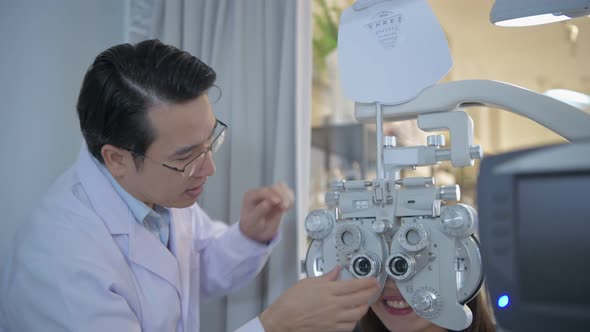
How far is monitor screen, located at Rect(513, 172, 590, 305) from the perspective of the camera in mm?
506

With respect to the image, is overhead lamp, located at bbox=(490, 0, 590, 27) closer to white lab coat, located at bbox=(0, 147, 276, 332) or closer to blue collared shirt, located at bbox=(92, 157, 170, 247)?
white lab coat, located at bbox=(0, 147, 276, 332)

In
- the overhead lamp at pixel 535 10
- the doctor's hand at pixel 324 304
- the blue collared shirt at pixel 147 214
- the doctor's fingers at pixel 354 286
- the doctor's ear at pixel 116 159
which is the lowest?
the doctor's hand at pixel 324 304

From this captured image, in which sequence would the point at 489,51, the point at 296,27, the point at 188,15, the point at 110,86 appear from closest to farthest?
1. the point at 110,86
2. the point at 296,27
3. the point at 188,15
4. the point at 489,51

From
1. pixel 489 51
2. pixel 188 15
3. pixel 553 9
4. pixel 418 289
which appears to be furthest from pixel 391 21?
pixel 489 51

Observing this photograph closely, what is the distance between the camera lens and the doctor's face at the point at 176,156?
103 centimetres

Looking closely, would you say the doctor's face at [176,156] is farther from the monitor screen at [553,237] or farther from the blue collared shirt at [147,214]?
the monitor screen at [553,237]

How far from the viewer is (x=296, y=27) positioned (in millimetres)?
1353

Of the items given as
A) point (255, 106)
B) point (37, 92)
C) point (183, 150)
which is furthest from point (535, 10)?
point (37, 92)

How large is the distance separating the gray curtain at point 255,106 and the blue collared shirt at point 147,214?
27 centimetres

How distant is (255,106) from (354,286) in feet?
2.44

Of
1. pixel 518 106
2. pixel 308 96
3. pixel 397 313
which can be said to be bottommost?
pixel 397 313

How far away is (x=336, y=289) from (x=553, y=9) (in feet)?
1.79

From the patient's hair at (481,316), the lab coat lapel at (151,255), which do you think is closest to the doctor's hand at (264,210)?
the lab coat lapel at (151,255)

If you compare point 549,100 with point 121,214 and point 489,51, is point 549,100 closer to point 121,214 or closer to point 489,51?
point 121,214
